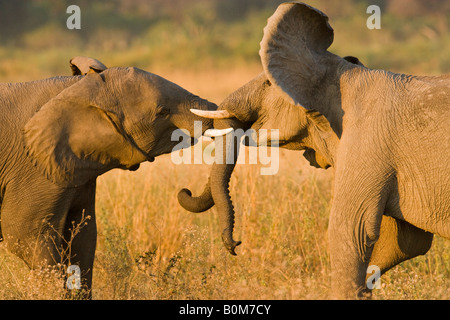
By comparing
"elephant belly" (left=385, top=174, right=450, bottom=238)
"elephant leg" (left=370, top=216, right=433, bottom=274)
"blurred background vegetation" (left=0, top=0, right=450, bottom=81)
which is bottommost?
"elephant leg" (left=370, top=216, right=433, bottom=274)

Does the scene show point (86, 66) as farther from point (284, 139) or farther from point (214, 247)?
point (214, 247)

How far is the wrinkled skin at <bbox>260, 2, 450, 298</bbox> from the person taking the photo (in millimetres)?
5004

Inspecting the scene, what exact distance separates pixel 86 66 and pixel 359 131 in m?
1.93

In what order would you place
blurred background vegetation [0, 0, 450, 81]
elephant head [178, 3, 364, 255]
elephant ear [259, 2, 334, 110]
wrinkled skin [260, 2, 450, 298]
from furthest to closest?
blurred background vegetation [0, 0, 450, 81], elephant head [178, 3, 364, 255], elephant ear [259, 2, 334, 110], wrinkled skin [260, 2, 450, 298]

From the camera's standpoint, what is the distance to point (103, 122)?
5508 millimetres

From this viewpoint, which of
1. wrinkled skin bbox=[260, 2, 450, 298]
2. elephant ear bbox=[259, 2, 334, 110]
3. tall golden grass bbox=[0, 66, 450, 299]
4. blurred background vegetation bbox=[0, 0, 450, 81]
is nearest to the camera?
wrinkled skin bbox=[260, 2, 450, 298]

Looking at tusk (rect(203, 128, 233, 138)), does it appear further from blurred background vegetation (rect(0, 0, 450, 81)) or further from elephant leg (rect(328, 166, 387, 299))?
blurred background vegetation (rect(0, 0, 450, 81))

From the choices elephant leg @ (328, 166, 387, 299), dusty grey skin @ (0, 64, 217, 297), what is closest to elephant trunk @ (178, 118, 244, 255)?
dusty grey skin @ (0, 64, 217, 297)

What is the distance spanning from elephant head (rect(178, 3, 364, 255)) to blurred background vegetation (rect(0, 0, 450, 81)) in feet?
44.3

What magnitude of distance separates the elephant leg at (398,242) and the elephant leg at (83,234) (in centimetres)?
190

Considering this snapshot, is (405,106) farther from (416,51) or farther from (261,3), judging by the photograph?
(261,3)

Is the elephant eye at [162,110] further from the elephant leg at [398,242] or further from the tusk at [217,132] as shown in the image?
the elephant leg at [398,242]

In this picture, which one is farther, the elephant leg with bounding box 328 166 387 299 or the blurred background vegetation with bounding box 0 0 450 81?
the blurred background vegetation with bounding box 0 0 450 81

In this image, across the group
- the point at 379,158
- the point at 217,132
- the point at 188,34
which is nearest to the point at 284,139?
the point at 217,132
